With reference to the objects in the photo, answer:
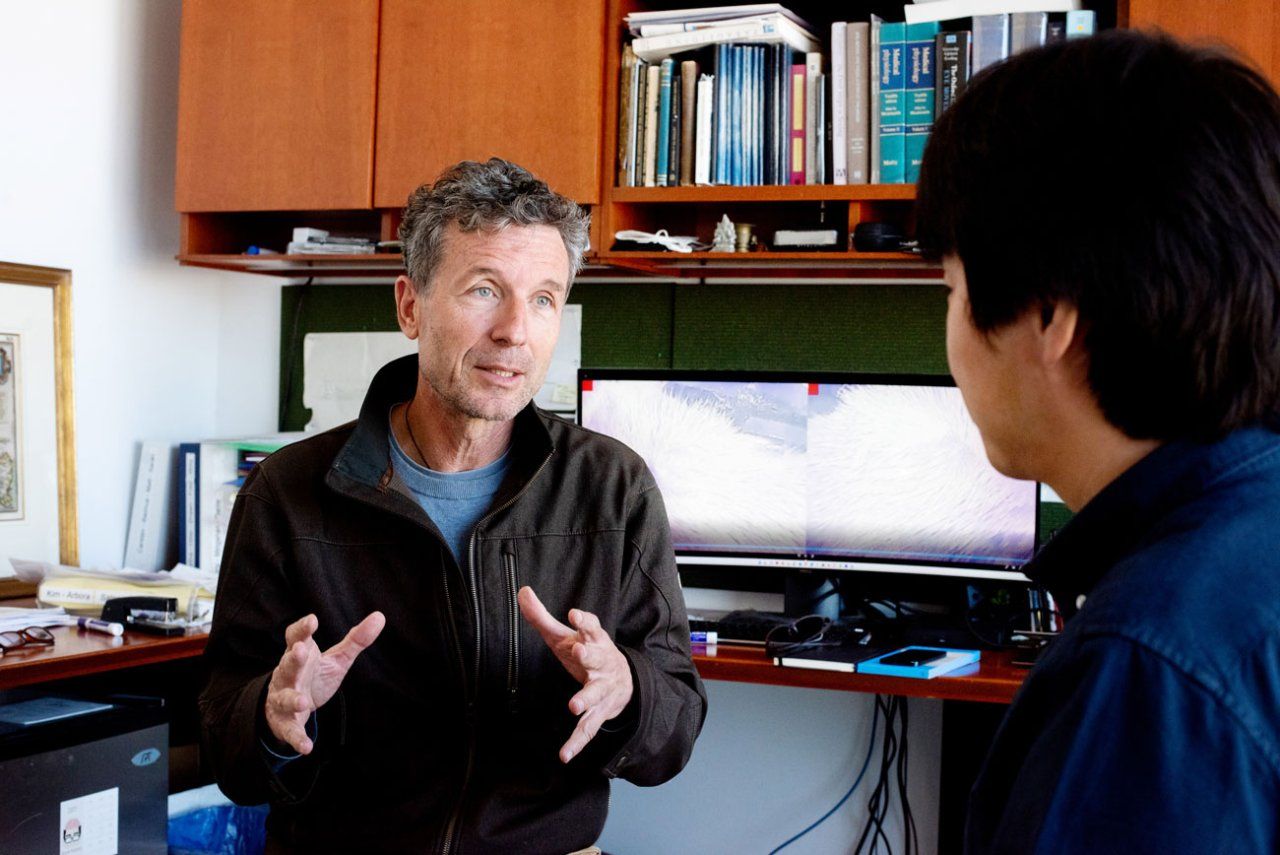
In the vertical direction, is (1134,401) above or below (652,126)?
below

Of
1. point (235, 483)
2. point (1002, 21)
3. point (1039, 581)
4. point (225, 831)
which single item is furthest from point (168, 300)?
point (1039, 581)

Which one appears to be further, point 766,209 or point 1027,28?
point 766,209

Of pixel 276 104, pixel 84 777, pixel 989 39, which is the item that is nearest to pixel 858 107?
pixel 989 39

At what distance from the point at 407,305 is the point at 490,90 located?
846 millimetres

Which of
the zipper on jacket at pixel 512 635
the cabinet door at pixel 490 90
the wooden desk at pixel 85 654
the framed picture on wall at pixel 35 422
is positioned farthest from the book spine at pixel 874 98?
the framed picture on wall at pixel 35 422

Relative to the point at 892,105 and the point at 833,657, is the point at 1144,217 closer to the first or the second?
the point at 833,657

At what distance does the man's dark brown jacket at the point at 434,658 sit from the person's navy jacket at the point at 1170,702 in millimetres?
935

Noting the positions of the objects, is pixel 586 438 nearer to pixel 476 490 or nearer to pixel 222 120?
pixel 476 490

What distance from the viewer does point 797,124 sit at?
2416mm

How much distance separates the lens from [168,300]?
3055 mm

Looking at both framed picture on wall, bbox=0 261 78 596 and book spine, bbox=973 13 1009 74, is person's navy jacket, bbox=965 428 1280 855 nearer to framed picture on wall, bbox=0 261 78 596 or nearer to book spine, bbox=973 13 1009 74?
book spine, bbox=973 13 1009 74

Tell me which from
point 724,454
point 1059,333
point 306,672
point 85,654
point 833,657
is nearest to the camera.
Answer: point 1059,333

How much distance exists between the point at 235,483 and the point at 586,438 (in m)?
1.41

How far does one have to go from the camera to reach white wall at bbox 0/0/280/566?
8.85 feet
